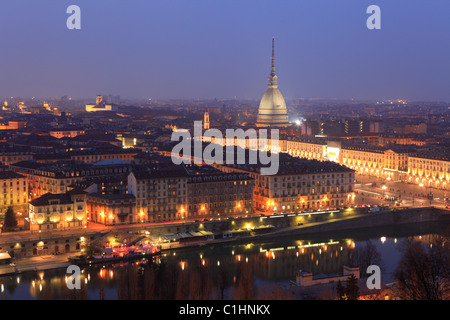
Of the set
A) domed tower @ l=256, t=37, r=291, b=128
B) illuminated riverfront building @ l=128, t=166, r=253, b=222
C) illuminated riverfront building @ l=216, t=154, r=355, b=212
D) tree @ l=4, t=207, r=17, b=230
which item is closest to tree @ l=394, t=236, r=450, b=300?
illuminated riverfront building @ l=128, t=166, r=253, b=222

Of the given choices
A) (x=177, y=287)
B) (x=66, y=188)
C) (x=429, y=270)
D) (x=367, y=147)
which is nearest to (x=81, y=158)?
(x=66, y=188)

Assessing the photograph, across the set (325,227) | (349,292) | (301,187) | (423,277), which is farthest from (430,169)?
(349,292)

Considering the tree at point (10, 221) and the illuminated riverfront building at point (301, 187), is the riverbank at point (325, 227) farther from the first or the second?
the tree at point (10, 221)

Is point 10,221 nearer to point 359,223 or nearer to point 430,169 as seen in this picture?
point 359,223

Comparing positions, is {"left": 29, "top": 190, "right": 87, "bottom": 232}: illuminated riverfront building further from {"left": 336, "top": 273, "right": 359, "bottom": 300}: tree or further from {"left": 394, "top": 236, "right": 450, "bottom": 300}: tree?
{"left": 336, "top": 273, "right": 359, "bottom": 300}: tree

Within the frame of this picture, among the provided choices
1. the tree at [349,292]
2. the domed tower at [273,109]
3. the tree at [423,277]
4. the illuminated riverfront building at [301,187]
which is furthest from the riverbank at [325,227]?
the domed tower at [273,109]

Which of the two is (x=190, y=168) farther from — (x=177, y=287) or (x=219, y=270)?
(x=177, y=287)
